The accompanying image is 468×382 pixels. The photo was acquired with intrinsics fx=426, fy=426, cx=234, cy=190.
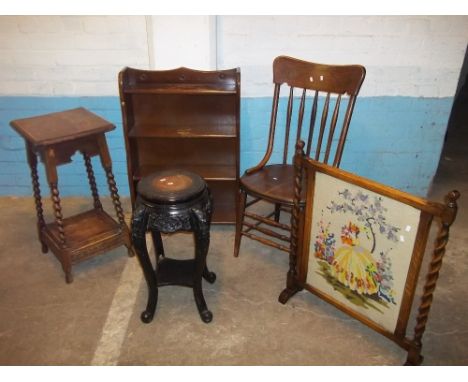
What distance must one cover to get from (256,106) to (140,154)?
83 centimetres

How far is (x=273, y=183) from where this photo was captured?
2.30m

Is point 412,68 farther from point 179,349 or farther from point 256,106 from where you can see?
point 179,349

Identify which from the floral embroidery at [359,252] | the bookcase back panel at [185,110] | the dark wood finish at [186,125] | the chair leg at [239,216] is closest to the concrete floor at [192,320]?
the chair leg at [239,216]

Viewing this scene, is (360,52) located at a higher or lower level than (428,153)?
higher

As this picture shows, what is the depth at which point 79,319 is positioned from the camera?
2082mm

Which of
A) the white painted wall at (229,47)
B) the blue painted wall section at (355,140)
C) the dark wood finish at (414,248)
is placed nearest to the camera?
the dark wood finish at (414,248)

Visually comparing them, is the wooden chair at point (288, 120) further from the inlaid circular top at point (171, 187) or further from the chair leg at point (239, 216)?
the inlaid circular top at point (171, 187)

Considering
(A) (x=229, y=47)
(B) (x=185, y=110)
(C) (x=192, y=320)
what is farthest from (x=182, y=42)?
(C) (x=192, y=320)

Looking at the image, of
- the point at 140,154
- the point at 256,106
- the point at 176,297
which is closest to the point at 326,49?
the point at 256,106

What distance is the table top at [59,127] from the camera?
2043mm

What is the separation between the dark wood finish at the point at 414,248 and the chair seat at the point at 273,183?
0.16 m

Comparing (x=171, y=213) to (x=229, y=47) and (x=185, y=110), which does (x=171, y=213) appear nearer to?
(x=185, y=110)

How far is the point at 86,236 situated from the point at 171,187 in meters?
0.84

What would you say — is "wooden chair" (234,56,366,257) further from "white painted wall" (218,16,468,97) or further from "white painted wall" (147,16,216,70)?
"white painted wall" (147,16,216,70)
